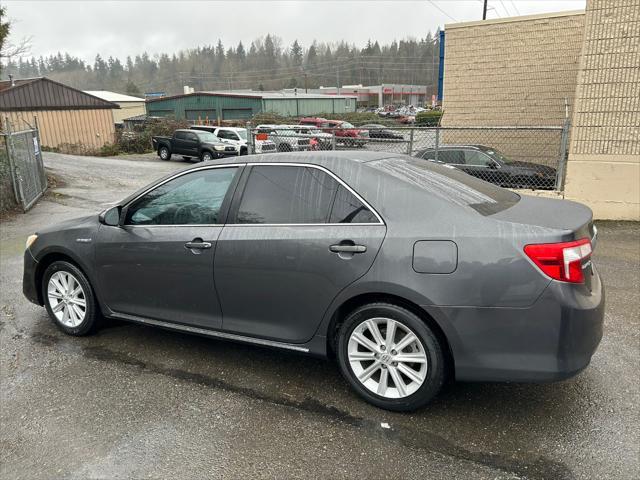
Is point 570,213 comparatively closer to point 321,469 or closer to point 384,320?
point 384,320

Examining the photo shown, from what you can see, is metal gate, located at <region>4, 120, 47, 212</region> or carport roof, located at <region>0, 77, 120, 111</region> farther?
carport roof, located at <region>0, 77, 120, 111</region>

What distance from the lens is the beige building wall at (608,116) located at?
8.01 metres

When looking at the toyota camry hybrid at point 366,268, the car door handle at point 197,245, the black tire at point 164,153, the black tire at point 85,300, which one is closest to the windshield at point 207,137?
the black tire at point 164,153

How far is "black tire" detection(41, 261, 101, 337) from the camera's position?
4.29 m

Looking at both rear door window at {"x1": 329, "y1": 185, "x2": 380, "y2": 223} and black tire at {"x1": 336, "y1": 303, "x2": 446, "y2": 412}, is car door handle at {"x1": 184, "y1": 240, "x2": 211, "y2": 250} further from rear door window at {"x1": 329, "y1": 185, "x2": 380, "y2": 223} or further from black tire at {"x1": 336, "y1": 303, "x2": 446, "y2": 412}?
black tire at {"x1": 336, "y1": 303, "x2": 446, "y2": 412}

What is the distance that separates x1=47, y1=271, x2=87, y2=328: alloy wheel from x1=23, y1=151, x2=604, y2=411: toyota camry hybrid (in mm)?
265

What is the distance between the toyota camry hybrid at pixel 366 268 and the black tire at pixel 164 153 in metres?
23.1

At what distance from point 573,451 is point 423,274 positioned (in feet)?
4.18

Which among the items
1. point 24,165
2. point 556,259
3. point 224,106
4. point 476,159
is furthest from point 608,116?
point 224,106

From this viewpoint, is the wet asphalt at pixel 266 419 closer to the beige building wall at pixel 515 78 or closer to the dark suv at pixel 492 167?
the dark suv at pixel 492 167

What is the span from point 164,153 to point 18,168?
643 inches

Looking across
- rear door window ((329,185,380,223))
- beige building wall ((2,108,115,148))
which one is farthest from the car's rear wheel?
rear door window ((329,185,380,223))

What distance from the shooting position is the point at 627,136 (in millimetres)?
8219

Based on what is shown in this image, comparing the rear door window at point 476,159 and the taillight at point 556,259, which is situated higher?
the taillight at point 556,259
